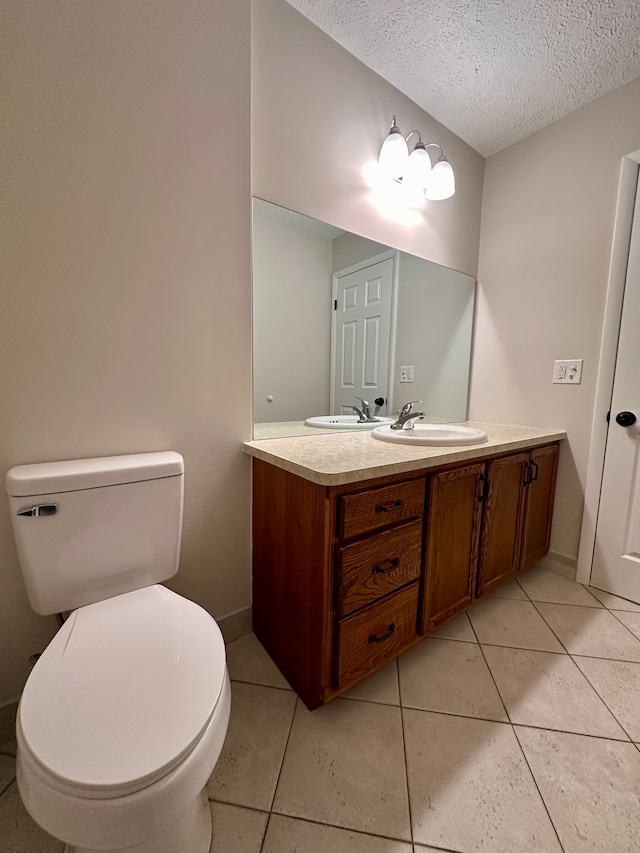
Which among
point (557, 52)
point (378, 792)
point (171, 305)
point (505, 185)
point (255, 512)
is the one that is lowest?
point (378, 792)

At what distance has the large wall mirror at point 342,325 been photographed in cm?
130

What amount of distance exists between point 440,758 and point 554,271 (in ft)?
6.82

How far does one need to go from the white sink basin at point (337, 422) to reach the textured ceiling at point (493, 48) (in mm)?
1475

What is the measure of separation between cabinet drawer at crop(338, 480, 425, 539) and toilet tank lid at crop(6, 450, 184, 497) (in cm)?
50

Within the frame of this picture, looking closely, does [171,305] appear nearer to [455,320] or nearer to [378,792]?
[378,792]

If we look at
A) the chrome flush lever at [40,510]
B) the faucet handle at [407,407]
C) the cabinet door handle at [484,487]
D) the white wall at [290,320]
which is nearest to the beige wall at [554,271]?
the faucet handle at [407,407]

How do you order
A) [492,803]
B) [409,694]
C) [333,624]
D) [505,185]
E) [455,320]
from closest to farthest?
1. [492,803]
2. [333,624]
3. [409,694]
4. [505,185]
5. [455,320]

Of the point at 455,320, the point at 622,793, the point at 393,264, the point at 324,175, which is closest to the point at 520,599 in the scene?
the point at 622,793

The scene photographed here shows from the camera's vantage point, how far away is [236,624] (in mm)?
1315

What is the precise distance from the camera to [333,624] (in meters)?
0.95

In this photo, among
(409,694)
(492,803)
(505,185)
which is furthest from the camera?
(505,185)

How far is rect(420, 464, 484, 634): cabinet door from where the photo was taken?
46.1 inches

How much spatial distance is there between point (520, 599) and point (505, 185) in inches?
86.2

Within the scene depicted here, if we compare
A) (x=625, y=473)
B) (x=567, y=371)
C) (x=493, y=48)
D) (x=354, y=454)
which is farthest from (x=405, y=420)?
(x=493, y=48)
